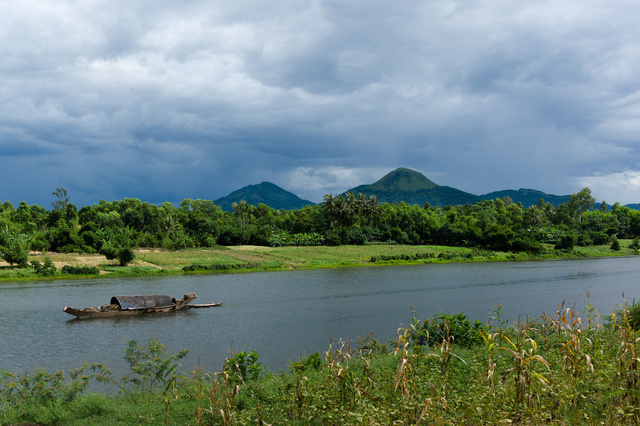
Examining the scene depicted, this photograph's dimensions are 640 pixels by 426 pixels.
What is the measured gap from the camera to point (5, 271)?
195ft

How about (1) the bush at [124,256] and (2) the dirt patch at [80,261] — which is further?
(1) the bush at [124,256]

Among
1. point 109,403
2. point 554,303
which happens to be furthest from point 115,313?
point 554,303

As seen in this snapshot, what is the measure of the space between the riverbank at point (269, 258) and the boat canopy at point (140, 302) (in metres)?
30.6

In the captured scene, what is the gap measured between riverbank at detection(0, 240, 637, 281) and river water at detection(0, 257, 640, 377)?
7934 millimetres

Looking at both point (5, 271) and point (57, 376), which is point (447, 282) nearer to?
point (57, 376)

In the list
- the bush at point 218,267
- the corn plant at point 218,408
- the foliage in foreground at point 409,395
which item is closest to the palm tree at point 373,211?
the bush at point 218,267

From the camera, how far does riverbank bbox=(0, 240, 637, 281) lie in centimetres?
6725

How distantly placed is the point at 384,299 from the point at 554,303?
43.1 ft

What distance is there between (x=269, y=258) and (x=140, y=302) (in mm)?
50332

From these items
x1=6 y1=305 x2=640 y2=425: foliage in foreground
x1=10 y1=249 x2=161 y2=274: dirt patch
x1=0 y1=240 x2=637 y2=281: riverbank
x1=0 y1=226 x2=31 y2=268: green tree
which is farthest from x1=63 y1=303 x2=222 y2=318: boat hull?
x1=0 y1=226 x2=31 y2=268: green tree

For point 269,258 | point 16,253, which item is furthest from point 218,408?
point 269,258

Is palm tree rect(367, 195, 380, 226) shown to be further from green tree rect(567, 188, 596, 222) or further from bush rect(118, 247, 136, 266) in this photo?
green tree rect(567, 188, 596, 222)

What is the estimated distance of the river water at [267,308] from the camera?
77.4ft

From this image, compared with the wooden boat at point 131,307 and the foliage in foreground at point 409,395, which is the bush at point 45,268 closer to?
the wooden boat at point 131,307
